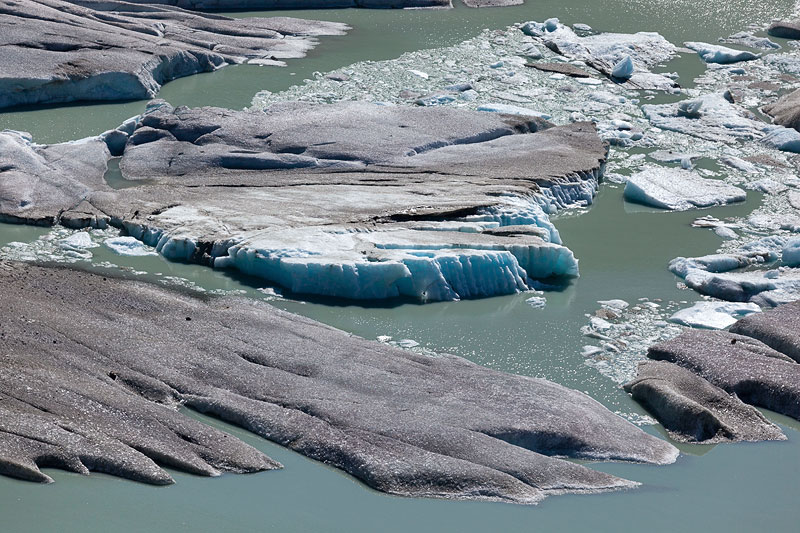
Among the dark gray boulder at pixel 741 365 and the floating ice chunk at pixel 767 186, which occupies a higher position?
the dark gray boulder at pixel 741 365

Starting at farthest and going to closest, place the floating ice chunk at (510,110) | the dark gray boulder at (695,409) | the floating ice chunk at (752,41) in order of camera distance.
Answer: the floating ice chunk at (752,41) → the floating ice chunk at (510,110) → the dark gray boulder at (695,409)

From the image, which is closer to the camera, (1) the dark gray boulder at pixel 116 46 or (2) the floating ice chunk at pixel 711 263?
(2) the floating ice chunk at pixel 711 263

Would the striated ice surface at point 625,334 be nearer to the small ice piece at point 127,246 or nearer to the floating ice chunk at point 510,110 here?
the small ice piece at point 127,246

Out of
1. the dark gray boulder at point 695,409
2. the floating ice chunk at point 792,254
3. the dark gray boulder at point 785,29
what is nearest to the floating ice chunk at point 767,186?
the floating ice chunk at point 792,254

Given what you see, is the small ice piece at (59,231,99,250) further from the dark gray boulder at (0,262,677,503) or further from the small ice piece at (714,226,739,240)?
the small ice piece at (714,226,739,240)

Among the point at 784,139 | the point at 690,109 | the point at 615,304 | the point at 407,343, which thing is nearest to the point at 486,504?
the point at 407,343

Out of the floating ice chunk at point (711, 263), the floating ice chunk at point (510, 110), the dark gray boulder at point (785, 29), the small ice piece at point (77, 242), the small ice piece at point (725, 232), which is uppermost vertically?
the dark gray boulder at point (785, 29)

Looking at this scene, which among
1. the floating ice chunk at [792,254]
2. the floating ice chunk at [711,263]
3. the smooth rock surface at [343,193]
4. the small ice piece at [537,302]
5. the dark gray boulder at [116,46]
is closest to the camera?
the small ice piece at [537,302]
